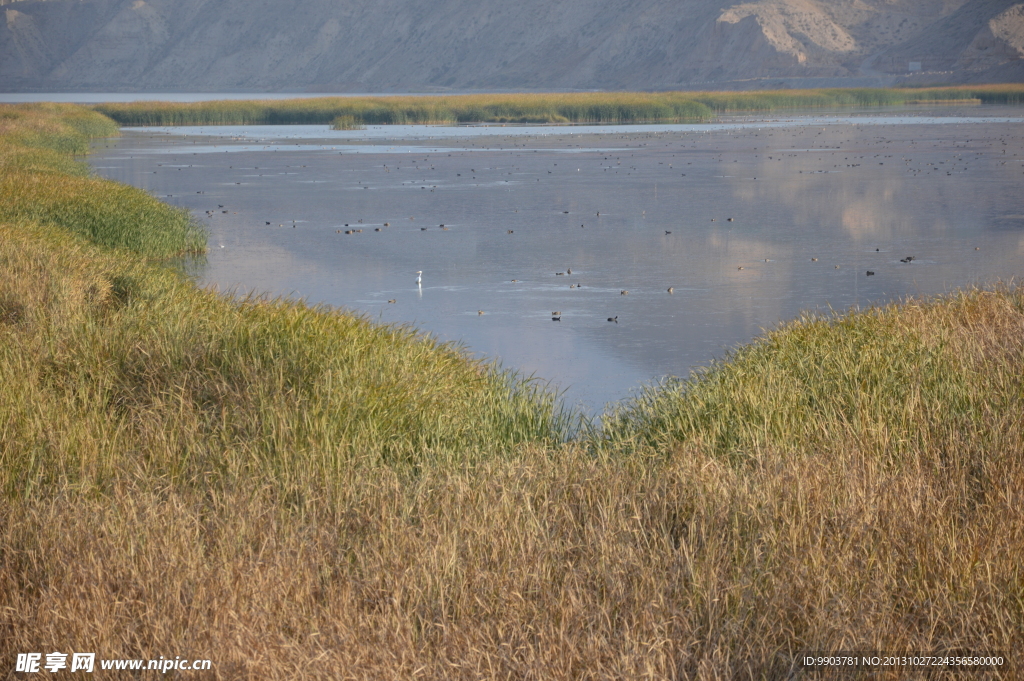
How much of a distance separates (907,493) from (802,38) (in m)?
128

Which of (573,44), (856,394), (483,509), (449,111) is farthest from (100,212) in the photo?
(573,44)

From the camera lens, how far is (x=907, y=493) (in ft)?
17.2

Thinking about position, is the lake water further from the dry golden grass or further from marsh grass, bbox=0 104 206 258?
the dry golden grass

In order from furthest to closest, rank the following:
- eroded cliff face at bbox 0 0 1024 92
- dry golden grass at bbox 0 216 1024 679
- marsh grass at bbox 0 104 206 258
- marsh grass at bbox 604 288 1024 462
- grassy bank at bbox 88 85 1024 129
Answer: eroded cliff face at bbox 0 0 1024 92 → grassy bank at bbox 88 85 1024 129 → marsh grass at bbox 0 104 206 258 → marsh grass at bbox 604 288 1024 462 → dry golden grass at bbox 0 216 1024 679

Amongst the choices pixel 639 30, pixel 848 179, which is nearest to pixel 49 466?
pixel 848 179

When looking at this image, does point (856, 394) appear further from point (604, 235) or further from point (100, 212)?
point (100, 212)

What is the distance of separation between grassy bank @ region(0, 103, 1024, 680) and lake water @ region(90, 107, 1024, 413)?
204 cm

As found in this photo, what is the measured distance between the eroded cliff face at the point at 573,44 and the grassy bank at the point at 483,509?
105m

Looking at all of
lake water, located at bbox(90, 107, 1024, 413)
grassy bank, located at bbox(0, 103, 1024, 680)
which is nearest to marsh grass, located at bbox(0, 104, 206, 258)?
lake water, located at bbox(90, 107, 1024, 413)

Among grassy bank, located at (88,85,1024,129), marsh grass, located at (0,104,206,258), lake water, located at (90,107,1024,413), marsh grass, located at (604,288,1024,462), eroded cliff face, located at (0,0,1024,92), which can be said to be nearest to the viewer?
marsh grass, located at (604,288,1024,462)

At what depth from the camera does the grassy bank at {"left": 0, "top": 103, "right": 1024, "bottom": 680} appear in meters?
4.23

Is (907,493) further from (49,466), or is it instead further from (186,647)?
(49,466)

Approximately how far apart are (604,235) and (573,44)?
5523 inches

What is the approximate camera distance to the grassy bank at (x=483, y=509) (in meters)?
4.23
